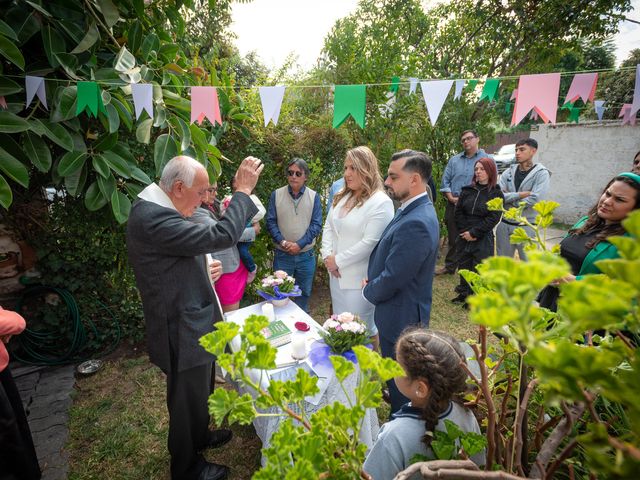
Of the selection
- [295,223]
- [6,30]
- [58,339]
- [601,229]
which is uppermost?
[6,30]

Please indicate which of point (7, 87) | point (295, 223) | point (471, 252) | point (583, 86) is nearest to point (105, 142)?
point (7, 87)

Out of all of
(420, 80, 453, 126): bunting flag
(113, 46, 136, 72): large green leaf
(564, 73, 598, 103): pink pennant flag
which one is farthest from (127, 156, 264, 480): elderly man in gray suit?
(564, 73, 598, 103): pink pennant flag

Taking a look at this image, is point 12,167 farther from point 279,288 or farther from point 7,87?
point 279,288

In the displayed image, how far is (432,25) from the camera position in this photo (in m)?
6.91

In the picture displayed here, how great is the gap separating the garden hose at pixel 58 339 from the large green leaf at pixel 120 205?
1401mm

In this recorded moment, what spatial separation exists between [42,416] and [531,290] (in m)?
3.88

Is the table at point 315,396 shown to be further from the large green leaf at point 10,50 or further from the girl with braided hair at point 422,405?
the large green leaf at point 10,50

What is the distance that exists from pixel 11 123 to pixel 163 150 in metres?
0.95

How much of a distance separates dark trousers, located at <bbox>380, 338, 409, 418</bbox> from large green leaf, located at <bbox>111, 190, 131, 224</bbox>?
236cm

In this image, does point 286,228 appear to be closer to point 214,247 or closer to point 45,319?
point 214,247

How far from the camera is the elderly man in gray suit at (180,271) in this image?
1.81m

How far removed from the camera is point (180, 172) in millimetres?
1871

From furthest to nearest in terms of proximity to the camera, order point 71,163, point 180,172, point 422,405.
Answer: point 71,163 → point 180,172 → point 422,405

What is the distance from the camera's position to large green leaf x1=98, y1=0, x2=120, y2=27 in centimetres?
258
